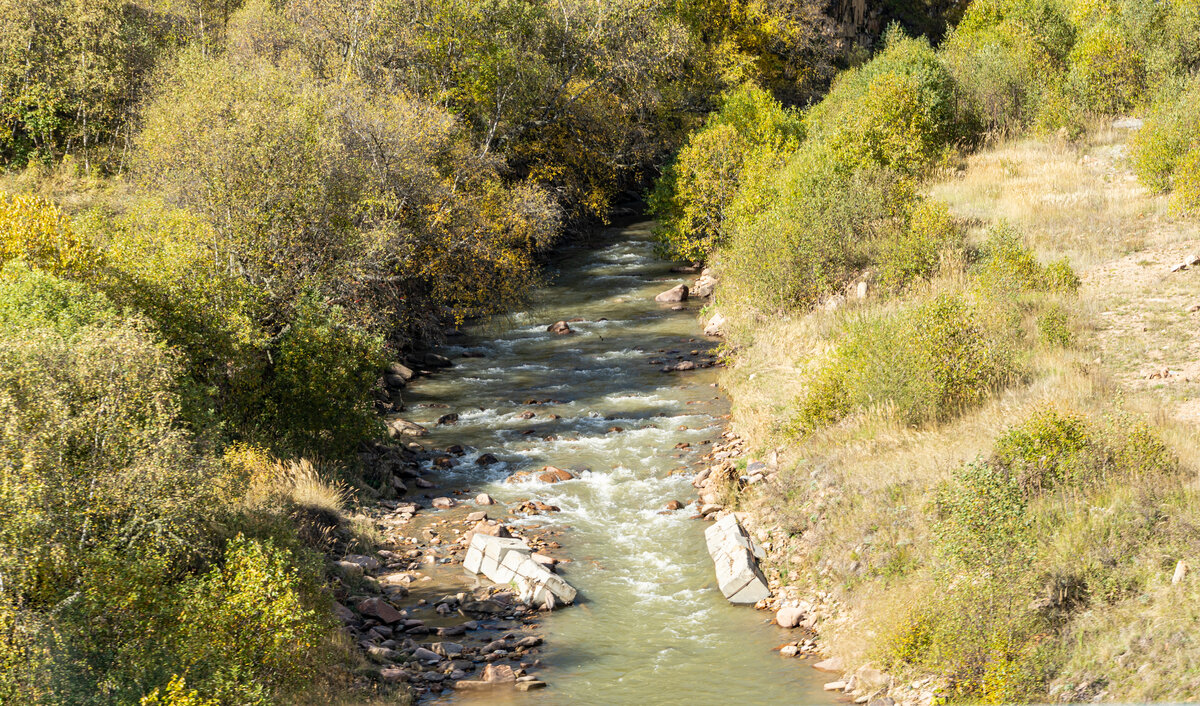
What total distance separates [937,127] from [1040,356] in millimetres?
18081

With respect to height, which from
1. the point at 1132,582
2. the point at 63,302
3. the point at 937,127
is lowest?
the point at 1132,582

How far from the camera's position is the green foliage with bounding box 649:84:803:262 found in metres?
35.2

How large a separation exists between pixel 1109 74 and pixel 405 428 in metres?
27.3

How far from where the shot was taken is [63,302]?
1302 centimetres

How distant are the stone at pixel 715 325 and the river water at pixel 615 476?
44 centimetres

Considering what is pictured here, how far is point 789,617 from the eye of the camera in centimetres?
1373

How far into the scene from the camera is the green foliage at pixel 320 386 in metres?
17.7

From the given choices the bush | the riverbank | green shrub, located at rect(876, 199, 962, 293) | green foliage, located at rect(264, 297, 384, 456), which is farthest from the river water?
the bush

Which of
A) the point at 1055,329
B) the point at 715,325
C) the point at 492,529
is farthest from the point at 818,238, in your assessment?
the point at 492,529

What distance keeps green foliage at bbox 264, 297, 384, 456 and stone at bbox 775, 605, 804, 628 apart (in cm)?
940

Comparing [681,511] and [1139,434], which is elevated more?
[1139,434]

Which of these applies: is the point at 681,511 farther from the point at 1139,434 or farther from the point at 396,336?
the point at 396,336

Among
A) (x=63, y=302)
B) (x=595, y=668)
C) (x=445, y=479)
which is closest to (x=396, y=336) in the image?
(x=445, y=479)

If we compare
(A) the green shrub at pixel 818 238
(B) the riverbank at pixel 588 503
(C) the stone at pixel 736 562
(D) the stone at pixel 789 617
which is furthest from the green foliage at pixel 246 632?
(A) the green shrub at pixel 818 238
